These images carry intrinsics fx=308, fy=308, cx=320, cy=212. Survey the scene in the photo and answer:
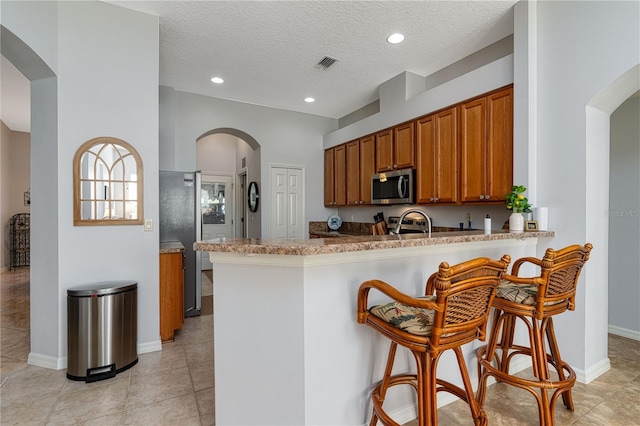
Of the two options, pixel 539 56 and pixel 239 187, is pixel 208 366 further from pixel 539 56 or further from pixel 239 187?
pixel 239 187

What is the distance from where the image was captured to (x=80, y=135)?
2.54 meters

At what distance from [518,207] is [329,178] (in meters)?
3.53

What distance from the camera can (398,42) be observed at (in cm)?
329

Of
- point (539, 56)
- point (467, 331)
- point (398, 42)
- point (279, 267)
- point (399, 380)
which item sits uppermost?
point (398, 42)

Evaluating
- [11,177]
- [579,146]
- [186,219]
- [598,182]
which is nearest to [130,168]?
[186,219]

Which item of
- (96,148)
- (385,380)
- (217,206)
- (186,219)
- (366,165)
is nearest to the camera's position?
(385,380)

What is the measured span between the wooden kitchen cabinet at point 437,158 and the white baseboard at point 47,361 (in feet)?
12.4

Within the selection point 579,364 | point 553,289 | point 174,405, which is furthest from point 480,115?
point 174,405

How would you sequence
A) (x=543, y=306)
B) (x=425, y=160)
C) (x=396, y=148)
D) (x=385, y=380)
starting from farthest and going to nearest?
(x=396, y=148), (x=425, y=160), (x=543, y=306), (x=385, y=380)

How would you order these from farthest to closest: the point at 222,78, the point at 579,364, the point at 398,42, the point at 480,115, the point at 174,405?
1. the point at 222,78
2. the point at 398,42
3. the point at 480,115
4. the point at 579,364
5. the point at 174,405

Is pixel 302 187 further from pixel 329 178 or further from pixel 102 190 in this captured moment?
pixel 102 190

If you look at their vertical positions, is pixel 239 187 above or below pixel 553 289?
above

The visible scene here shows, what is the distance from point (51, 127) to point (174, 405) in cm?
234

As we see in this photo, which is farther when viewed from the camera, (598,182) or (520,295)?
(598,182)
